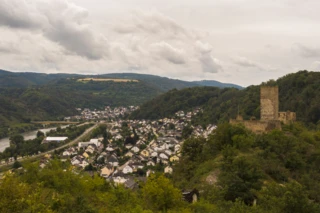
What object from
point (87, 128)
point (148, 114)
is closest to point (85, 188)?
point (87, 128)

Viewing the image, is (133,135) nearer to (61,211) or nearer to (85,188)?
(85,188)

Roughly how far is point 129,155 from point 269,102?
40.7 m

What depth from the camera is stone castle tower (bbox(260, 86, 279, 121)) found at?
33656mm

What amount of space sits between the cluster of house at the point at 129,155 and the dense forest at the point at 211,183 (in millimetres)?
16614

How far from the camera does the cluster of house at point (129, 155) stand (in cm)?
5409

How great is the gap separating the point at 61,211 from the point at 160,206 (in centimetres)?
473

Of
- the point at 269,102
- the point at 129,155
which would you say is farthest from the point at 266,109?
the point at 129,155

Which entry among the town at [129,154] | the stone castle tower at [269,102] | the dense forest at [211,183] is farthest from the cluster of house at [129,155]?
the dense forest at [211,183]

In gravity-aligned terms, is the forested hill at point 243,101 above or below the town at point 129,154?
above

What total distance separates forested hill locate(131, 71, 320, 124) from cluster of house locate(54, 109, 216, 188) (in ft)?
29.7

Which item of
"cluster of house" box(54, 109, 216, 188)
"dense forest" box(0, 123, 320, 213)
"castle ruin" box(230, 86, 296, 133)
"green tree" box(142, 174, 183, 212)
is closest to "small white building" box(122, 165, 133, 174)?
"cluster of house" box(54, 109, 216, 188)

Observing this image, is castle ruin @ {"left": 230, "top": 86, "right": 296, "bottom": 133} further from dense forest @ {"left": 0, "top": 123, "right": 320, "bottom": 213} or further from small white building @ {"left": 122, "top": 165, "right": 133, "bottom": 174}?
small white building @ {"left": 122, "top": 165, "right": 133, "bottom": 174}

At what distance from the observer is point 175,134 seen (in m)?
96.6

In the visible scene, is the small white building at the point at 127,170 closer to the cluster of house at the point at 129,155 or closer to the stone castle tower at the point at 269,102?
the cluster of house at the point at 129,155
